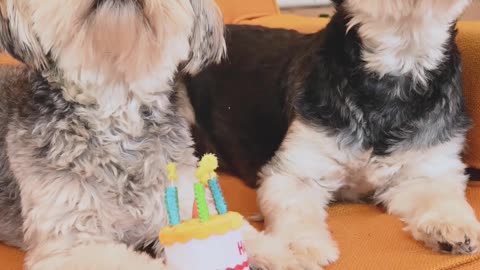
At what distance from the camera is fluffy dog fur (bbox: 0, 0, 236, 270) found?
4.46ft

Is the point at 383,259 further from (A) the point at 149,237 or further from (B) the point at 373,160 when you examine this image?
(A) the point at 149,237

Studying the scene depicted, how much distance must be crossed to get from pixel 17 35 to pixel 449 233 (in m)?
0.95

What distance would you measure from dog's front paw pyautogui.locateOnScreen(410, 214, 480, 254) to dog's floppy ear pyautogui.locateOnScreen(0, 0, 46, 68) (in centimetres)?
88

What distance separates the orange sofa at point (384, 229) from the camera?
1.42 m

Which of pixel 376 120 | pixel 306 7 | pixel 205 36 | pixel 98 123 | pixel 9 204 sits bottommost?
pixel 306 7

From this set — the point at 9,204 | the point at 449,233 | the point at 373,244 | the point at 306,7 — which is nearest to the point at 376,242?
the point at 373,244

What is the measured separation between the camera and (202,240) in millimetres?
1133

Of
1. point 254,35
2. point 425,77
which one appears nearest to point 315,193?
point 425,77

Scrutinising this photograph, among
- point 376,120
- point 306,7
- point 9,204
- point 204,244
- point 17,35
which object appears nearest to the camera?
point 204,244

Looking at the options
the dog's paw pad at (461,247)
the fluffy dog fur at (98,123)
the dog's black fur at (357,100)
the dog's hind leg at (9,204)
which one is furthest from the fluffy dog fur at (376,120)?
the dog's hind leg at (9,204)

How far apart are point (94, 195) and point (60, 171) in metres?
0.08

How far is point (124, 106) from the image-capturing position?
1513 millimetres

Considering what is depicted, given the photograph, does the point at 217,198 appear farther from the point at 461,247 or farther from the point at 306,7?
the point at 306,7

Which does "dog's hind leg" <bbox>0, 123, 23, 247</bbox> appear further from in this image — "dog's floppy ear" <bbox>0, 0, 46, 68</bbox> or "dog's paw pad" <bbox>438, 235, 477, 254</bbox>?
"dog's paw pad" <bbox>438, 235, 477, 254</bbox>
